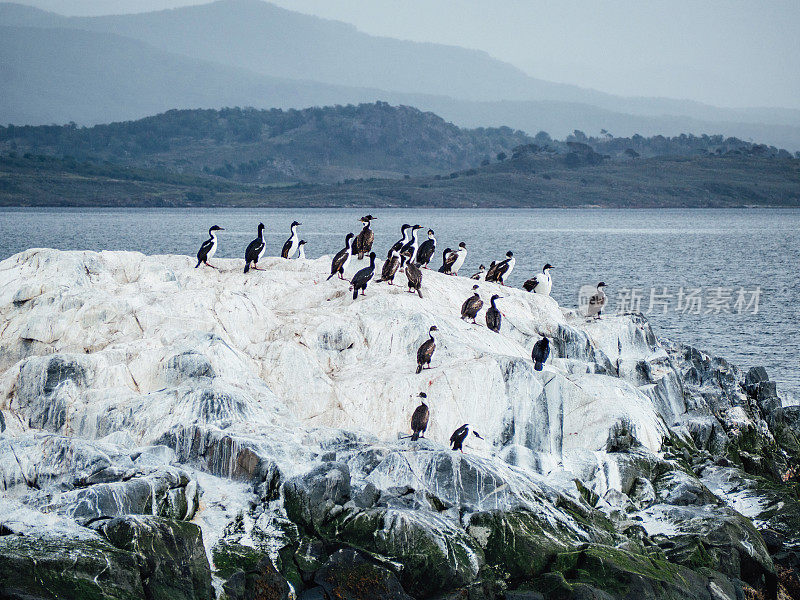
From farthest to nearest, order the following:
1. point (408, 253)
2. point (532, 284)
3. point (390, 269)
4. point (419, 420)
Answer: point (532, 284) → point (408, 253) → point (390, 269) → point (419, 420)

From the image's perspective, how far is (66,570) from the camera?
1178cm

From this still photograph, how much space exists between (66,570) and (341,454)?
5.33 meters

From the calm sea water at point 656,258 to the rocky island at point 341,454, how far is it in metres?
13.2

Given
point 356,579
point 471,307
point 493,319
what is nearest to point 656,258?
Result: point 493,319

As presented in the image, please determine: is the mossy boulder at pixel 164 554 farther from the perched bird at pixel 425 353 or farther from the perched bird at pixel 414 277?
the perched bird at pixel 414 277

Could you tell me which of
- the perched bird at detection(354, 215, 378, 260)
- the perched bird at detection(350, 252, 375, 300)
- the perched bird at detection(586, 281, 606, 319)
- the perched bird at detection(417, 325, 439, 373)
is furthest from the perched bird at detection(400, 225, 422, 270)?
the perched bird at detection(586, 281, 606, 319)

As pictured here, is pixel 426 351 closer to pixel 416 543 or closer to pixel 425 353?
pixel 425 353

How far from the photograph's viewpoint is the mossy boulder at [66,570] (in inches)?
451

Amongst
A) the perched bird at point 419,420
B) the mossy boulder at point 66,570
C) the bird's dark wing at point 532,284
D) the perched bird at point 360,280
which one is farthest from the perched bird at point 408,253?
the mossy boulder at point 66,570

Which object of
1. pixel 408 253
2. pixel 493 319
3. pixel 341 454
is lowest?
pixel 341 454

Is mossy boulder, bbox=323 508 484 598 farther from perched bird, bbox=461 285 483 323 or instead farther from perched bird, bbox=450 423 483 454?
perched bird, bbox=461 285 483 323

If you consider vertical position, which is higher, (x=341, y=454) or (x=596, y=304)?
(x=596, y=304)

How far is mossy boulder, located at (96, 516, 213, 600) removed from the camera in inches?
491

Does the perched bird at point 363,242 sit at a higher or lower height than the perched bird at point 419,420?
higher
